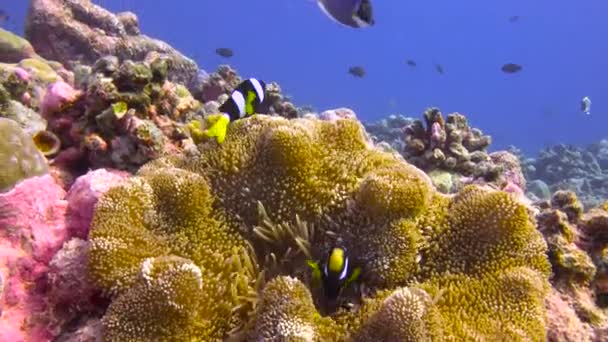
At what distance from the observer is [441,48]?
132125 mm

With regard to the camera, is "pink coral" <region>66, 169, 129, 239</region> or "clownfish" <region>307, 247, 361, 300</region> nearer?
"clownfish" <region>307, 247, 361, 300</region>

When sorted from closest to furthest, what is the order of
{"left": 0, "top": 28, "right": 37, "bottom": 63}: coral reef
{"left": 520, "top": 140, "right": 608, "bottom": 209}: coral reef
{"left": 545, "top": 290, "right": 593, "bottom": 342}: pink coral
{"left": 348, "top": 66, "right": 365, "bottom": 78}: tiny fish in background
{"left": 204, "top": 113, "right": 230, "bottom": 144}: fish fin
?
{"left": 545, "top": 290, "right": 593, "bottom": 342}: pink coral → {"left": 204, "top": 113, "right": 230, "bottom": 144}: fish fin → {"left": 0, "top": 28, "right": 37, "bottom": 63}: coral reef → {"left": 348, "top": 66, "right": 365, "bottom": 78}: tiny fish in background → {"left": 520, "top": 140, "right": 608, "bottom": 209}: coral reef

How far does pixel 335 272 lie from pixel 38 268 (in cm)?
177

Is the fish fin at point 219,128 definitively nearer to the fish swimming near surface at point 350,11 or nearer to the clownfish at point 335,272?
the clownfish at point 335,272

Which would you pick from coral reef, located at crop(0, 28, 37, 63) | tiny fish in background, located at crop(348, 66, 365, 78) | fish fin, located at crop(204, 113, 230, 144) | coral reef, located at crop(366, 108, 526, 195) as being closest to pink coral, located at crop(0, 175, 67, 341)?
fish fin, located at crop(204, 113, 230, 144)

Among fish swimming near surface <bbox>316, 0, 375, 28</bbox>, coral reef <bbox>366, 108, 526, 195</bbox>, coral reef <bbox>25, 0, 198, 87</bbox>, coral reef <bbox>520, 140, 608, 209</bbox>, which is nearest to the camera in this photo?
fish swimming near surface <bbox>316, 0, 375, 28</bbox>

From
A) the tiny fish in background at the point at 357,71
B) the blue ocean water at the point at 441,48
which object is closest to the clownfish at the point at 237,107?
the tiny fish in background at the point at 357,71

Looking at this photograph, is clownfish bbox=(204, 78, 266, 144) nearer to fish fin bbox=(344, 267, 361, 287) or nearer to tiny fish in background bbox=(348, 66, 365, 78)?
fish fin bbox=(344, 267, 361, 287)

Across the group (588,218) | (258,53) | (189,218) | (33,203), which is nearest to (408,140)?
(588,218)

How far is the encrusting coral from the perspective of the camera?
2.33 metres

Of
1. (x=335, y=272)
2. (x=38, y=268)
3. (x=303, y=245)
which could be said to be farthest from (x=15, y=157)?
(x=335, y=272)

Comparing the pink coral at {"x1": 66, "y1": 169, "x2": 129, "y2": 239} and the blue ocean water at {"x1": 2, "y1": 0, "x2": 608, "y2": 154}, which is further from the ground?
the blue ocean water at {"x1": 2, "y1": 0, "x2": 608, "y2": 154}

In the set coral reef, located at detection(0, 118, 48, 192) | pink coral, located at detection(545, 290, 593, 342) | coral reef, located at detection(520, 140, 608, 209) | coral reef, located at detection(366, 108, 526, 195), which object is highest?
coral reef, located at detection(520, 140, 608, 209)

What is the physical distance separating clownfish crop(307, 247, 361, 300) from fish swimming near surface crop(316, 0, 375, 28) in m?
2.53
